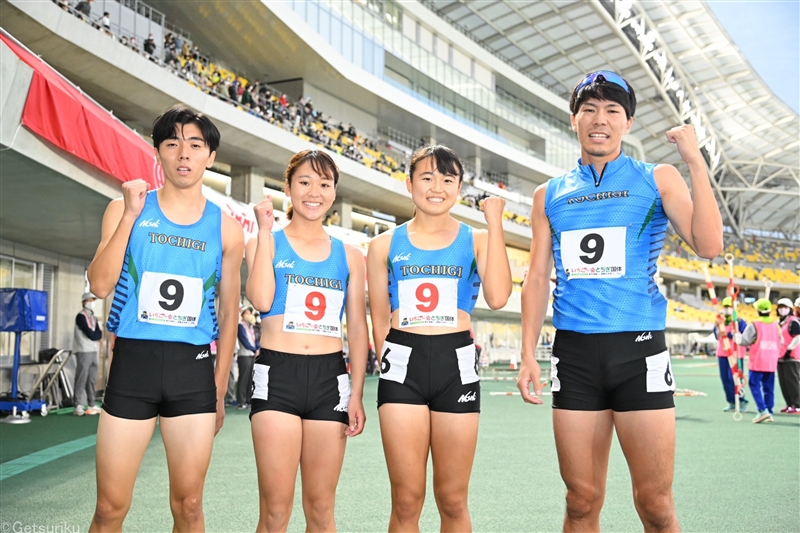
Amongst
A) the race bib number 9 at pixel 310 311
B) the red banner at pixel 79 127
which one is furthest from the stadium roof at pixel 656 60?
the race bib number 9 at pixel 310 311

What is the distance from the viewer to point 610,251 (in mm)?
3176

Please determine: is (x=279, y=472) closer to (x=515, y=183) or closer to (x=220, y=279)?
(x=220, y=279)

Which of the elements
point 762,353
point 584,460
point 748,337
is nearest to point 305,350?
point 584,460

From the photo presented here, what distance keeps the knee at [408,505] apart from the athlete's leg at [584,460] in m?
0.67

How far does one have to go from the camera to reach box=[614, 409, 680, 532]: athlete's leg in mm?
2943

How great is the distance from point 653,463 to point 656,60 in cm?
4373

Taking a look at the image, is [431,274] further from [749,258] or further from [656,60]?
[749,258]

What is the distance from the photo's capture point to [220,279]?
346 cm

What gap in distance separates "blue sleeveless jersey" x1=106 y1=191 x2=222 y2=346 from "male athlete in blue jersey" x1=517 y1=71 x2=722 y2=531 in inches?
59.7

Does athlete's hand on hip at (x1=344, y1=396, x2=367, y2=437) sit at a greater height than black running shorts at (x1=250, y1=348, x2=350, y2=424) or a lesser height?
lesser

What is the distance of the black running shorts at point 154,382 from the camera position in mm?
3094

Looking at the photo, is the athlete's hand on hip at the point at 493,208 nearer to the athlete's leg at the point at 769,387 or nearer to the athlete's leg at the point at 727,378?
the athlete's leg at the point at 769,387

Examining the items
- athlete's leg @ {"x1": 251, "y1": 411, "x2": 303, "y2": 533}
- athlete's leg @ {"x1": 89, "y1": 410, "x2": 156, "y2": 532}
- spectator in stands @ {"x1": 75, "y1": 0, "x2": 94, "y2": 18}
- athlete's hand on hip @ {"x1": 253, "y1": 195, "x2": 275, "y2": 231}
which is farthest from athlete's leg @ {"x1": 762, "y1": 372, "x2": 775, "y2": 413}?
spectator in stands @ {"x1": 75, "y1": 0, "x2": 94, "y2": 18}

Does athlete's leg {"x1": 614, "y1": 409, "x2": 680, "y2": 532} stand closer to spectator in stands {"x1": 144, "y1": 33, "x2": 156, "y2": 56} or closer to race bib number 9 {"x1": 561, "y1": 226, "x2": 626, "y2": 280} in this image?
race bib number 9 {"x1": 561, "y1": 226, "x2": 626, "y2": 280}
